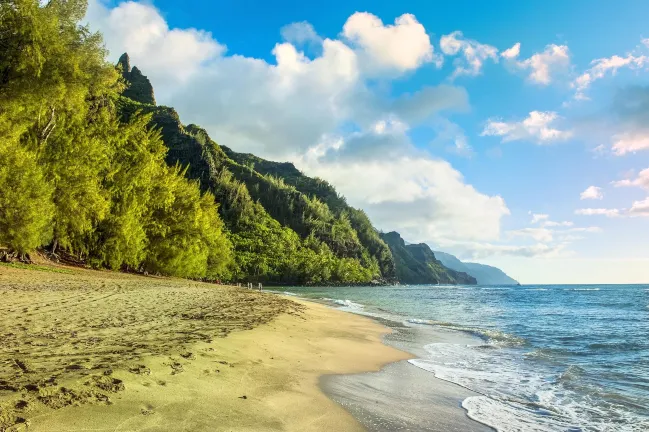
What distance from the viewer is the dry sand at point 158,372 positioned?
502cm

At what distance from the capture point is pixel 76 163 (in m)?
36.8

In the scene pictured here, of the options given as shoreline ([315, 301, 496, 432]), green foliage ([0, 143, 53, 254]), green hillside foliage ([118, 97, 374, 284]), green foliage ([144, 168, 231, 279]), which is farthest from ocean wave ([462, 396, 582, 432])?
green hillside foliage ([118, 97, 374, 284])

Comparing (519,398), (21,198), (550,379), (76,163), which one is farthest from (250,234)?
(519,398)

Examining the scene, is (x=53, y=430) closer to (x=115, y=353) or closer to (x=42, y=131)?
(x=115, y=353)

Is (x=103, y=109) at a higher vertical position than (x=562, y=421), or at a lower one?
higher

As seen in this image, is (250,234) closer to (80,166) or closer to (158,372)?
(80,166)

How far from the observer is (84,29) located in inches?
1133

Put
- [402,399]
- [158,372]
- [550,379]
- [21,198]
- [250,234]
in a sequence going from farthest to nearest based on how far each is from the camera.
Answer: [250,234] → [21,198] → [550,379] → [402,399] → [158,372]

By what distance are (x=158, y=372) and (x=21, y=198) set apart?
3012 cm

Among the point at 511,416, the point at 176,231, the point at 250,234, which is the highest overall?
the point at 250,234

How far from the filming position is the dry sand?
5.02m

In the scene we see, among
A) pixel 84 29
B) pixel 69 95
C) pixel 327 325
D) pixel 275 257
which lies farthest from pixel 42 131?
pixel 275 257

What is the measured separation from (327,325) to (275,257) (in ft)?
408

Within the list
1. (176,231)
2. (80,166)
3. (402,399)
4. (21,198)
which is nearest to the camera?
(402,399)
